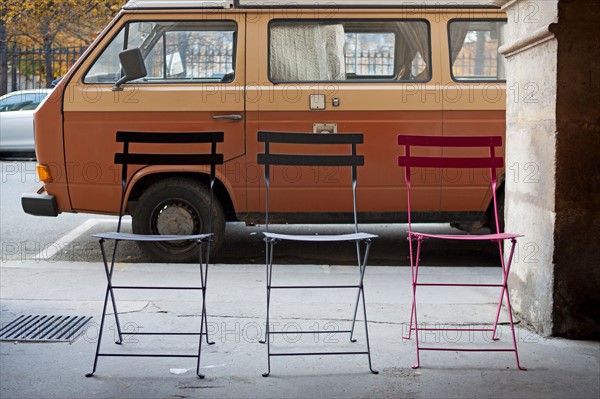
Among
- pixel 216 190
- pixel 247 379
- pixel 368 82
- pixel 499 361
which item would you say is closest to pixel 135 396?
pixel 247 379

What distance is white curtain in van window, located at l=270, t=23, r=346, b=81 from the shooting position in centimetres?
762

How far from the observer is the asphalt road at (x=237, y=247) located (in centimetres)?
808

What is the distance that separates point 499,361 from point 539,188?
112cm

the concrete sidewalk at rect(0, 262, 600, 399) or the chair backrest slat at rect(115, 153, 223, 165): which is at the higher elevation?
the chair backrest slat at rect(115, 153, 223, 165)

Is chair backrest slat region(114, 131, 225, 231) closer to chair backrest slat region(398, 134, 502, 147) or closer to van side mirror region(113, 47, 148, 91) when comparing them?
chair backrest slat region(398, 134, 502, 147)

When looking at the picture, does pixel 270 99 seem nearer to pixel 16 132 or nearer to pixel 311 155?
pixel 311 155

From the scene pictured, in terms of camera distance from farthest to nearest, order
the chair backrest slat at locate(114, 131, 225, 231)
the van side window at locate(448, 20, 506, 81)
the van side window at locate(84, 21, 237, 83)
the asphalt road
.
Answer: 1. the asphalt road
2. the van side window at locate(448, 20, 506, 81)
3. the van side window at locate(84, 21, 237, 83)
4. the chair backrest slat at locate(114, 131, 225, 231)

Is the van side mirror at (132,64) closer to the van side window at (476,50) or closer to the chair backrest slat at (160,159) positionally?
the chair backrest slat at (160,159)

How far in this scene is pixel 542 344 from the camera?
5.13 metres

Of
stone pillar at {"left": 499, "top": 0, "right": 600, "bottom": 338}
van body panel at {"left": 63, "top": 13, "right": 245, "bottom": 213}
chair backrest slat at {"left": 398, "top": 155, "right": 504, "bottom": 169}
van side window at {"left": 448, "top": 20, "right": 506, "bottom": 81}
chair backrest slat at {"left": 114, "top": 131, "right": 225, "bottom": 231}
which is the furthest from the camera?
van side window at {"left": 448, "top": 20, "right": 506, "bottom": 81}

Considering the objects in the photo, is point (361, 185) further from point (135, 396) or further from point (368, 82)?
point (135, 396)

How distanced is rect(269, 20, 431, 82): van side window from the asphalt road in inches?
64.3

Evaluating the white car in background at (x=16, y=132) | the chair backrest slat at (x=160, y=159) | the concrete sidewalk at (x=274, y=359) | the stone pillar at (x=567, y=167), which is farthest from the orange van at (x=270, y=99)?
the white car in background at (x=16, y=132)

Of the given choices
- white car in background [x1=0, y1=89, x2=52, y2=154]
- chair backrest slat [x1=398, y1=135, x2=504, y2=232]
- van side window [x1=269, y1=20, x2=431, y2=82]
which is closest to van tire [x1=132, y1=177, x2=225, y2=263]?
van side window [x1=269, y1=20, x2=431, y2=82]
